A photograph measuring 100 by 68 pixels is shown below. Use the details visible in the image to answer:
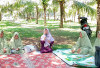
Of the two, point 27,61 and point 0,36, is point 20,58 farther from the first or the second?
point 0,36

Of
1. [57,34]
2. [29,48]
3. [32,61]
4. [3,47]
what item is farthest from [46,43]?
[57,34]

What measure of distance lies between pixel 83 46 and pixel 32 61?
81.6 inches

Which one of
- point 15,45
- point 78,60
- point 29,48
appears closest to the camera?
point 78,60

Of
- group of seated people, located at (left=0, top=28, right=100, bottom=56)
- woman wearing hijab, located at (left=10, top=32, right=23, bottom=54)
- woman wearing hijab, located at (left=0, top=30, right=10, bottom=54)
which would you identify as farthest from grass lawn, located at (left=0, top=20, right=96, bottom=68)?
woman wearing hijab, located at (left=0, top=30, right=10, bottom=54)

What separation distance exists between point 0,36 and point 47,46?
73.2 inches

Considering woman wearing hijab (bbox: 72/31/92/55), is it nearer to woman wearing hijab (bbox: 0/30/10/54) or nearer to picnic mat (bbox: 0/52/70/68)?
picnic mat (bbox: 0/52/70/68)

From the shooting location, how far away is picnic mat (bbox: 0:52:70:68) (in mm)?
4570

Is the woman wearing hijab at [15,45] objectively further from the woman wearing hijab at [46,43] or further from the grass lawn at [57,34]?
the grass lawn at [57,34]

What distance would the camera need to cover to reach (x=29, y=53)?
597 centimetres

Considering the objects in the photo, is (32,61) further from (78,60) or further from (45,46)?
(78,60)

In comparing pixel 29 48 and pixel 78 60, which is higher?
pixel 29 48

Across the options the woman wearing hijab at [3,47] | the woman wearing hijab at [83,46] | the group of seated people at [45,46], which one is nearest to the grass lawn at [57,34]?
the group of seated people at [45,46]

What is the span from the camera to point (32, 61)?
16.4 feet

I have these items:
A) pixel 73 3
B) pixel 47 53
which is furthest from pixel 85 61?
pixel 73 3
